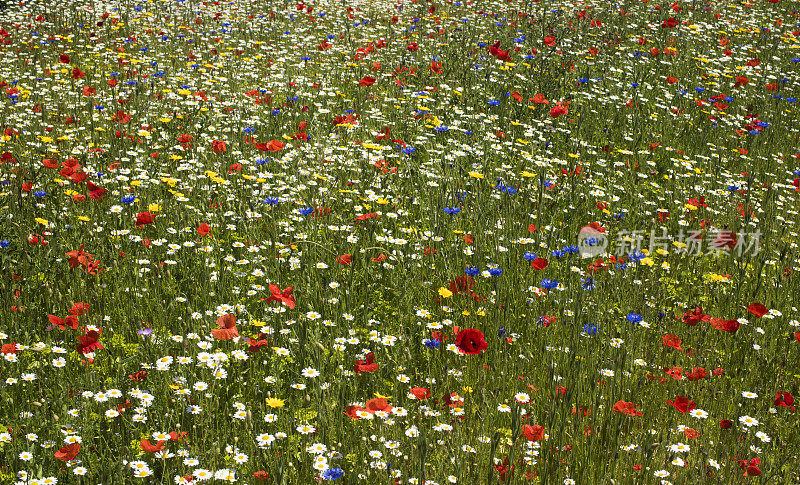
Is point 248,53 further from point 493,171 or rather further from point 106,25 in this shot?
point 493,171

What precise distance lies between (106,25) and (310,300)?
27.4 feet

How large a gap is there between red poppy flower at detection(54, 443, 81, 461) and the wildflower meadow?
0.38 feet

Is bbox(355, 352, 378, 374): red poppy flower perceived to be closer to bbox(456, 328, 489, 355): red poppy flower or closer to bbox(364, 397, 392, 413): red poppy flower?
bbox(364, 397, 392, 413): red poppy flower

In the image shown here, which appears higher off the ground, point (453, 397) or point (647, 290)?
point (453, 397)

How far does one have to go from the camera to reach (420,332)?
3.26 meters

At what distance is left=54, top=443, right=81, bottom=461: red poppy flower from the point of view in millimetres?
2096

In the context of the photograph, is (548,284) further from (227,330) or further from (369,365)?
(227,330)

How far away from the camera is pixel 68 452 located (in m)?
2.11

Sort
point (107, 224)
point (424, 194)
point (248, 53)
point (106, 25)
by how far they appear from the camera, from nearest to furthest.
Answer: point (107, 224), point (424, 194), point (248, 53), point (106, 25)

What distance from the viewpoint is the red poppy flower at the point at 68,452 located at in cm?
210

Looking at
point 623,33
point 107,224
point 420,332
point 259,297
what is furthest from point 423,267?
point 623,33

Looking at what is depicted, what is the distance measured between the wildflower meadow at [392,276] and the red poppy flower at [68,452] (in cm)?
11

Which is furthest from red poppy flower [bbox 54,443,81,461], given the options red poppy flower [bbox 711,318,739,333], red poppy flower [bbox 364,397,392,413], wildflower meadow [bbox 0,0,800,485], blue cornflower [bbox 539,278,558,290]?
red poppy flower [bbox 711,318,739,333]

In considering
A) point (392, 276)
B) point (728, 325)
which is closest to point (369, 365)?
point (392, 276)
